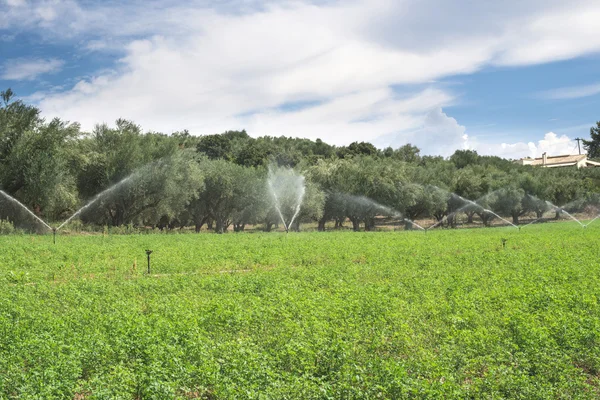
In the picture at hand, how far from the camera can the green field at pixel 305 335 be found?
8.78 metres

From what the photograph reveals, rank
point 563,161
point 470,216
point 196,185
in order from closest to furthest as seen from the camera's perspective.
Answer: point 196,185, point 470,216, point 563,161

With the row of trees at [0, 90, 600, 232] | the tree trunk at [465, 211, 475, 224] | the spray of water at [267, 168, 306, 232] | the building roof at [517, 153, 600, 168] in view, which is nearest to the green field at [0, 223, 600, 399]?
the row of trees at [0, 90, 600, 232]

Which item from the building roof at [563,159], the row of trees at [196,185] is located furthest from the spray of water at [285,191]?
the building roof at [563,159]

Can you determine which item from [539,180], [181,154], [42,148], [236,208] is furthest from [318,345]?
[539,180]

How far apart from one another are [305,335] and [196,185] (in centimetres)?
5098

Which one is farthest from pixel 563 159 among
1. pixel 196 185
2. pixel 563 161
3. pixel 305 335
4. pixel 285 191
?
pixel 305 335

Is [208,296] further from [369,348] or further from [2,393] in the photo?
[2,393]

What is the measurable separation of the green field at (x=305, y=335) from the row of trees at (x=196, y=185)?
27.1m

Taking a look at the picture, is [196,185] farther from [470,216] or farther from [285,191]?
[470,216]

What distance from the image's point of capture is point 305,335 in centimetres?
1173

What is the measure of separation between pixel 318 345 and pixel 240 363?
73.9 inches

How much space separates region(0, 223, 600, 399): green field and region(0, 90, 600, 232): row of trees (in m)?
27.1

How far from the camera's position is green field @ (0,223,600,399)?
346 inches

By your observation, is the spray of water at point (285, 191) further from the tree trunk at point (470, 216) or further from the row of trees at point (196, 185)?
the tree trunk at point (470, 216)
